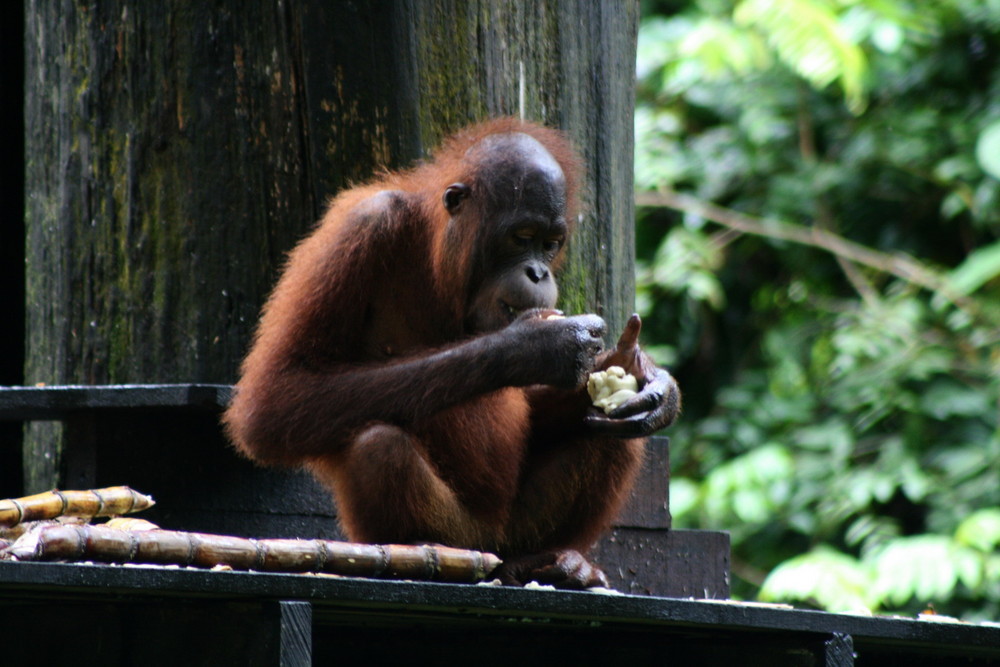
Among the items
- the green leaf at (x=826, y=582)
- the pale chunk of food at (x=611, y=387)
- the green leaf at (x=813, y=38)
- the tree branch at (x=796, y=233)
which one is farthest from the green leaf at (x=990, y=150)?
the pale chunk of food at (x=611, y=387)

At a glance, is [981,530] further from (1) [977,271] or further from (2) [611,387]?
(2) [611,387]

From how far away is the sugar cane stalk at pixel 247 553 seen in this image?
1944 millimetres

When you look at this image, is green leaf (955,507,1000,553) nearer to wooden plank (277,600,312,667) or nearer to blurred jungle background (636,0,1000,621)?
blurred jungle background (636,0,1000,621)

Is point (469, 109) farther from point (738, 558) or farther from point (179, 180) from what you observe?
point (738, 558)

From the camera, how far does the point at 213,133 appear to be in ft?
11.2

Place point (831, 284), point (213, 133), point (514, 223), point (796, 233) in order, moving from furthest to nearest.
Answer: point (831, 284), point (796, 233), point (213, 133), point (514, 223)

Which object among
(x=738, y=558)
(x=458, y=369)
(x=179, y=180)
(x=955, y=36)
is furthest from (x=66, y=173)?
(x=955, y=36)

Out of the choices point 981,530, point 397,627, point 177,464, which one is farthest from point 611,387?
point 981,530

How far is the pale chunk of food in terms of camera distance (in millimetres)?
3045

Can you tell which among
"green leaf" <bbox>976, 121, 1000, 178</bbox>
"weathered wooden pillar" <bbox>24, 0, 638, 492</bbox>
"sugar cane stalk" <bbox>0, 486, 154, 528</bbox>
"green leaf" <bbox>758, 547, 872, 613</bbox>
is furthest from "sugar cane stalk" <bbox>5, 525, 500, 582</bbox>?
"green leaf" <bbox>976, 121, 1000, 178</bbox>

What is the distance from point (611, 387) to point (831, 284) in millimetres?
4916

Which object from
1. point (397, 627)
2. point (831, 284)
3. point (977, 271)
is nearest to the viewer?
point (397, 627)

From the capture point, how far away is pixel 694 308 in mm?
7480

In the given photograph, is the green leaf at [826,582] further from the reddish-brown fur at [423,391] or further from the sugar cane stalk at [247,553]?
the sugar cane stalk at [247,553]
